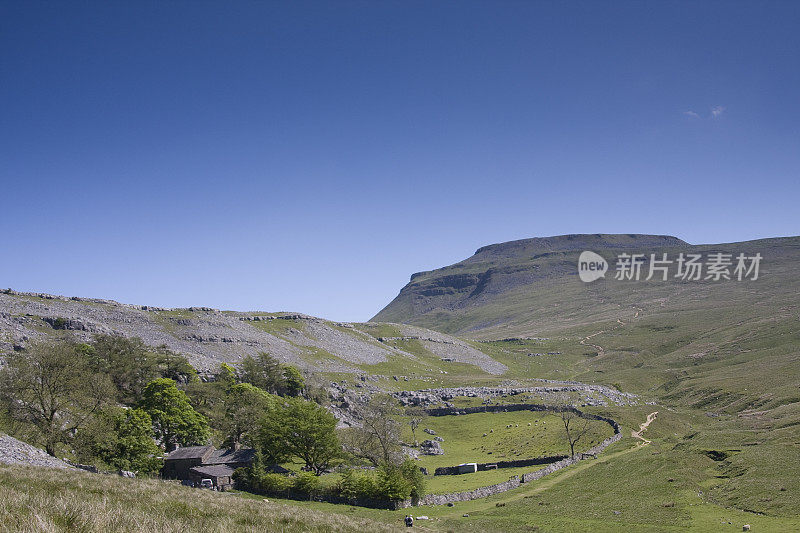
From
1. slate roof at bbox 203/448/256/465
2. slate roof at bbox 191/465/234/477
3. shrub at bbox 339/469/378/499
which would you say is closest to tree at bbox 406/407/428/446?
slate roof at bbox 203/448/256/465

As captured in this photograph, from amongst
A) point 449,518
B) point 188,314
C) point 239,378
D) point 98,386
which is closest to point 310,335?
point 188,314

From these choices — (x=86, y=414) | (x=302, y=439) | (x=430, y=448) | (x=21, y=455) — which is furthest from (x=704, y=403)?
(x=21, y=455)

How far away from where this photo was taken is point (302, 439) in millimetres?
61625

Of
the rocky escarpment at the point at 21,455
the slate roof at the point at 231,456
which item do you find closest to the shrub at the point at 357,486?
the slate roof at the point at 231,456

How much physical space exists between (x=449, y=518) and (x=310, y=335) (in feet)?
392

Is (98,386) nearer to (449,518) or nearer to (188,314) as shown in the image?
(449,518)

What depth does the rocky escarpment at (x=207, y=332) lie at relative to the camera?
4058 inches

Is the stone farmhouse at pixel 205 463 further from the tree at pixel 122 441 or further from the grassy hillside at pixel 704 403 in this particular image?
the grassy hillside at pixel 704 403

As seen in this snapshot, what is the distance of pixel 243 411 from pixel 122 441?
17401mm

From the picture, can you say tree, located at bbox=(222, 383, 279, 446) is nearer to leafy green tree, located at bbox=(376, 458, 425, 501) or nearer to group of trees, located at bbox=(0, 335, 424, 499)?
group of trees, located at bbox=(0, 335, 424, 499)

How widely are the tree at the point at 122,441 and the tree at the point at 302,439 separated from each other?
12.6 m

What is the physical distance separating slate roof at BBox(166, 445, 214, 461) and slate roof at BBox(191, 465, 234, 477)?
198cm

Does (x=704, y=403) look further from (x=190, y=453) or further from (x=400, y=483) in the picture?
(x=190, y=453)

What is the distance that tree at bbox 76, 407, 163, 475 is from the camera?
164 feet
